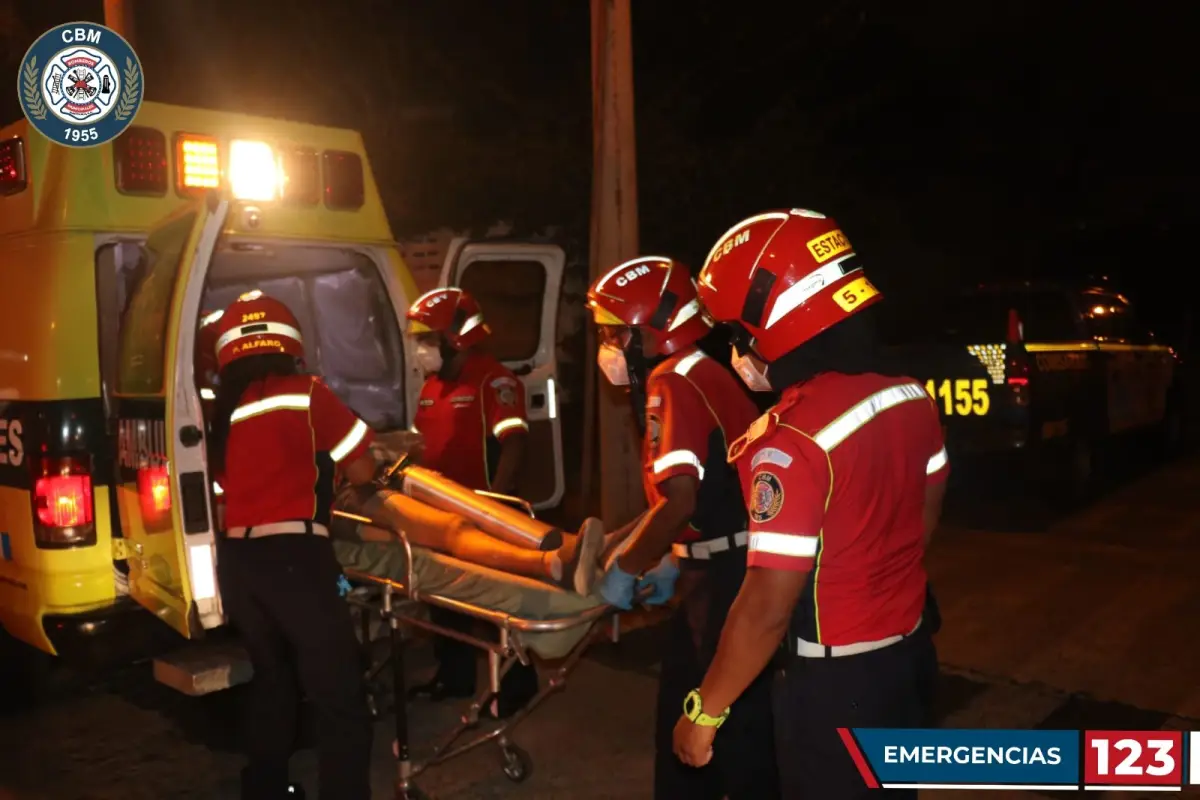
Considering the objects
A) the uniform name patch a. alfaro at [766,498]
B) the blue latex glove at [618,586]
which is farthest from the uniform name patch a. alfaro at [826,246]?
the blue latex glove at [618,586]

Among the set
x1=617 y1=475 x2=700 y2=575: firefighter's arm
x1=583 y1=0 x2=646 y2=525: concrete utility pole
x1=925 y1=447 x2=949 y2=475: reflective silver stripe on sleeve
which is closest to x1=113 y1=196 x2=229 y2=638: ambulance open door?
x1=617 y1=475 x2=700 y2=575: firefighter's arm

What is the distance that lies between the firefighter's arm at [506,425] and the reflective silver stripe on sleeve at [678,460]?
2.17 meters

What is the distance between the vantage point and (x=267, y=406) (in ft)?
12.0

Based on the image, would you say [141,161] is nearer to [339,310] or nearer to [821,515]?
[339,310]

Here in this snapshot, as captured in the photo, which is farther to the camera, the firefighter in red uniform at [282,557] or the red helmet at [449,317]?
the red helmet at [449,317]

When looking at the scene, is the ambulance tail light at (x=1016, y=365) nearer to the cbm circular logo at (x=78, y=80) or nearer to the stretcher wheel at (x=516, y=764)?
the stretcher wheel at (x=516, y=764)

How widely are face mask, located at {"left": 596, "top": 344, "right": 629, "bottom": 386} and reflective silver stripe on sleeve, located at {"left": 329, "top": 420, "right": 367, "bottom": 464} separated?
36.2 inches

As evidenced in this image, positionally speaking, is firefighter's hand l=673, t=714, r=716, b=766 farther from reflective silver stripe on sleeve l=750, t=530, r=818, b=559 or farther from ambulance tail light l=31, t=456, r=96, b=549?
ambulance tail light l=31, t=456, r=96, b=549

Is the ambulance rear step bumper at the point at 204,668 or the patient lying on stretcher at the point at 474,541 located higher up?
the patient lying on stretcher at the point at 474,541

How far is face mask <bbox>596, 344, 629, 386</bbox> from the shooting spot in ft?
12.1

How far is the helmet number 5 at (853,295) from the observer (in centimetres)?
234

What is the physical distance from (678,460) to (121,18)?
7.30 metres

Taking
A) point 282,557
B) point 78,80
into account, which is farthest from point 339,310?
point 282,557

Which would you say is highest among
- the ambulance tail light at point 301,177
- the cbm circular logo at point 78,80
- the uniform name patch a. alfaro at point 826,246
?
the cbm circular logo at point 78,80
